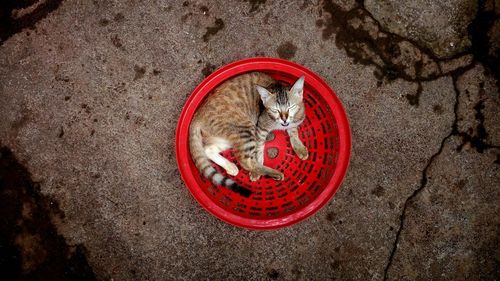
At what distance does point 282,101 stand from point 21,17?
2.34 m

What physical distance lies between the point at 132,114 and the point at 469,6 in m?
2.91

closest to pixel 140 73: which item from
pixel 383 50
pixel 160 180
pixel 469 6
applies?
pixel 160 180

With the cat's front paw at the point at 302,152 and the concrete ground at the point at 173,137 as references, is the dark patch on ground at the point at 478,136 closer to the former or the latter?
the concrete ground at the point at 173,137

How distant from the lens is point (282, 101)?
2557 millimetres

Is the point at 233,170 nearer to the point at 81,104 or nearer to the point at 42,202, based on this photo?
the point at 81,104

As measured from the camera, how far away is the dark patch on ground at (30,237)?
9.68 ft

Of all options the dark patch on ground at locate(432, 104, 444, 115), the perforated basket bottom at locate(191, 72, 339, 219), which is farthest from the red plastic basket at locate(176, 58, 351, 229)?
the dark patch on ground at locate(432, 104, 444, 115)

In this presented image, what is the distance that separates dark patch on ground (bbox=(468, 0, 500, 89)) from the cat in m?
1.57

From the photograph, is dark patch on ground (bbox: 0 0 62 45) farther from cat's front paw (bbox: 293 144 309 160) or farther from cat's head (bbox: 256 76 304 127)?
cat's front paw (bbox: 293 144 309 160)

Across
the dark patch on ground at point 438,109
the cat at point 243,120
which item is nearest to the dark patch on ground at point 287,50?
the cat at point 243,120

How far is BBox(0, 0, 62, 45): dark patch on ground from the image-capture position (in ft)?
10.1

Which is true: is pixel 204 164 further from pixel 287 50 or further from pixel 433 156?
pixel 433 156

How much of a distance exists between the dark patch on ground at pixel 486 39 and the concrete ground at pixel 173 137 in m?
0.01

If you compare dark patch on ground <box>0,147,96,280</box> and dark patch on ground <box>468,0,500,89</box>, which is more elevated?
dark patch on ground <box>468,0,500,89</box>
